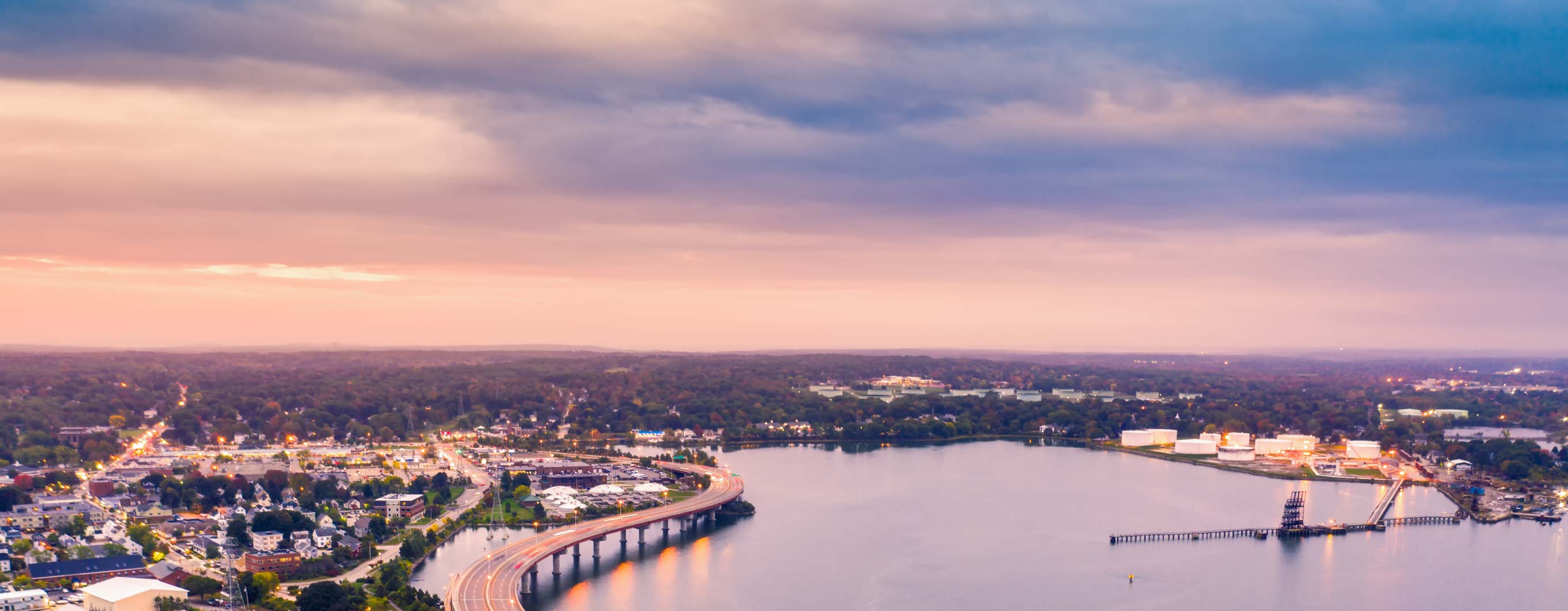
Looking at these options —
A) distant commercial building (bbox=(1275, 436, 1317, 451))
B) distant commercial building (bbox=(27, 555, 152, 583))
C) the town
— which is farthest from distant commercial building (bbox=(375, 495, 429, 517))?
distant commercial building (bbox=(1275, 436, 1317, 451))

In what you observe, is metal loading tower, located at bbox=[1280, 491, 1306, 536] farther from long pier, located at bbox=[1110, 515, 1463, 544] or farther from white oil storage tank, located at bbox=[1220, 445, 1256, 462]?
white oil storage tank, located at bbox=[1220, 445, 1256, 462]

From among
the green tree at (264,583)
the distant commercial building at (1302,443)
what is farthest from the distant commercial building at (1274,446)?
the green tree at (264,583)

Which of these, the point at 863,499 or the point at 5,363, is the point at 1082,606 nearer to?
the point at 863,499

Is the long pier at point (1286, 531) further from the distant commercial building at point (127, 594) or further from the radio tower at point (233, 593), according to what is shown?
the distant commercial building at point (127, 594)

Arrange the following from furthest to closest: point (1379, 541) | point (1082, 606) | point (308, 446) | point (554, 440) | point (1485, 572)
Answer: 1. point (554, 440)
2. point (308, 446)
3. point (1379, 541)
4. point (1485, 572)
5. point (1082, 606)

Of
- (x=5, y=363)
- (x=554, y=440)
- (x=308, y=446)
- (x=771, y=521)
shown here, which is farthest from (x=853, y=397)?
(x=5, y=363)

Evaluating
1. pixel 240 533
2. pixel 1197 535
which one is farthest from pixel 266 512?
pixel 1197 535
